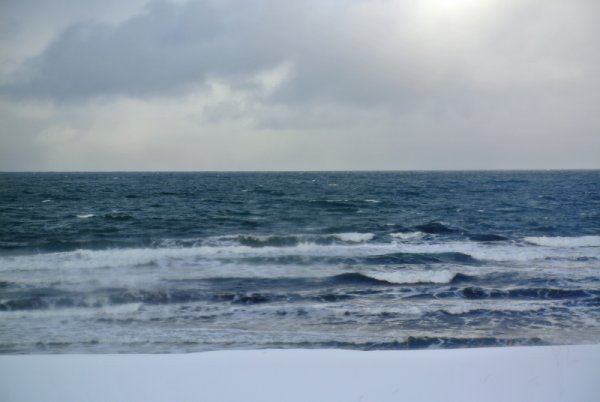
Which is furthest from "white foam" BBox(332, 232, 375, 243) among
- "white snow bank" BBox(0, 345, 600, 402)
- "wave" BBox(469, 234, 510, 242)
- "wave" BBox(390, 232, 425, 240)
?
"white snow bank" BBox(0, 345, 600, 402)

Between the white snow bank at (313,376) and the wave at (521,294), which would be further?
the wave at (521,294)

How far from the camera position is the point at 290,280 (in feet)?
33.2

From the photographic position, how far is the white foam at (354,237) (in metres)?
14.8

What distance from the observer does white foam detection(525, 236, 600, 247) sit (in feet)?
47.2

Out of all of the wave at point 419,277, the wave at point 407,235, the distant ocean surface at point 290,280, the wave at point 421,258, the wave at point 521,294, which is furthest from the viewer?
the wave at point 407,235

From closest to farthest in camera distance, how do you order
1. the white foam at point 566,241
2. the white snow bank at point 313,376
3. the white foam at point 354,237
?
1. the white snow bank at point 313,376
2. the white foam at point 566,241
3. the white foam at point 354,237

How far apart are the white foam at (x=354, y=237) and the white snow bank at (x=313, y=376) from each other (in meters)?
10.0

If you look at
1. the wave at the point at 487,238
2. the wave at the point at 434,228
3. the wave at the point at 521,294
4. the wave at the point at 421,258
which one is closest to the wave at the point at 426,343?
the wave at the point at 521,294

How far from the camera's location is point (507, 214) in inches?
795

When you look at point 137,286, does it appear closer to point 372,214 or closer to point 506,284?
point 506,284

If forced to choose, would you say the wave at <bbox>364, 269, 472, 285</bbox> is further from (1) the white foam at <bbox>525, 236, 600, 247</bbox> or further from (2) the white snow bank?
(1) the white foam at <bbox>525, 236, 600, 247</bbox>

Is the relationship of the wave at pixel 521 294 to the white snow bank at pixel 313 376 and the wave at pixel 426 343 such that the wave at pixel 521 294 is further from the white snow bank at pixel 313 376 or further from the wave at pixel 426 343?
the white snow bank at pixel 313 376

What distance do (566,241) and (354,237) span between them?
741 cm

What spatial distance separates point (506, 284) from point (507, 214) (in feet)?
38.1
